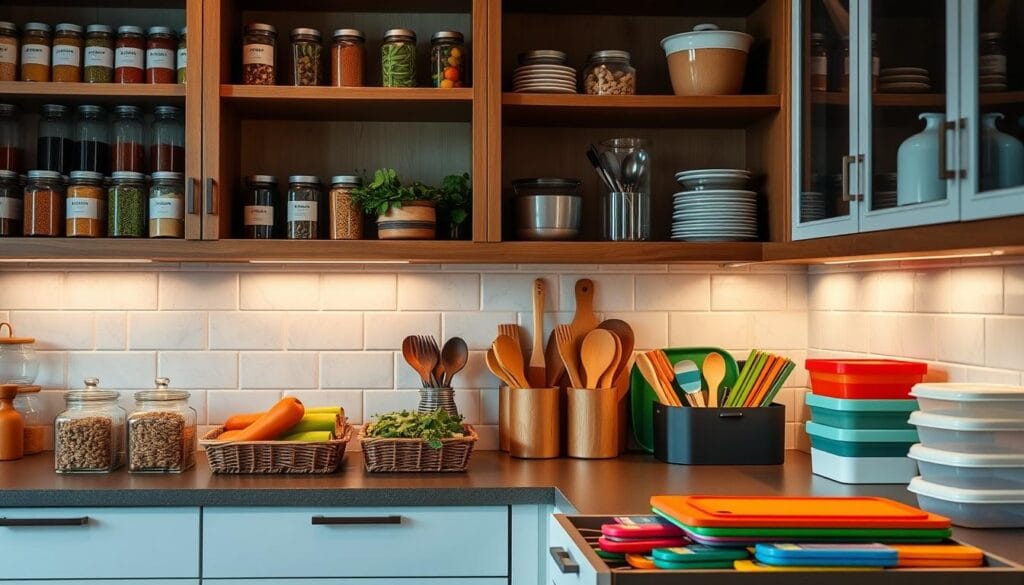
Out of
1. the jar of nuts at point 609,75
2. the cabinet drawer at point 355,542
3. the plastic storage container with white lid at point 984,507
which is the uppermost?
the jar of nuts at point 609,75

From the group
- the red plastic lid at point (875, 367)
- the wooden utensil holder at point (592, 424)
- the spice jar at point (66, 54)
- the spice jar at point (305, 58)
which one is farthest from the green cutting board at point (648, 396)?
the spice jar at point (66, 54)

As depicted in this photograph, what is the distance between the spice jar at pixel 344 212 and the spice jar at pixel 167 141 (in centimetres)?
39

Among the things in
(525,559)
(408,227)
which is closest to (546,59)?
(408,227)

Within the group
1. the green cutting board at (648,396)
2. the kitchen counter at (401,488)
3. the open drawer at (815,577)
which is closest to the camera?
the open drawer at (815,577)

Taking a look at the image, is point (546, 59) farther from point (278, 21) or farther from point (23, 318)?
point (23, 318)

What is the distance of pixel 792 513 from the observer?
6.13ft

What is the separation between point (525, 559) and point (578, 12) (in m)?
1.52

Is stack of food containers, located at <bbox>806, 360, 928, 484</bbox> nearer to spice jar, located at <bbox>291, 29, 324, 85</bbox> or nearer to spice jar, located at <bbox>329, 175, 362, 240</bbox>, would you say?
spice jar, located at <bbox>329, 175, 362, 240</bbox>

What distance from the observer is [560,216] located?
111 inches

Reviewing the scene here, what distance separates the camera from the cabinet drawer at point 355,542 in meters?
2.44

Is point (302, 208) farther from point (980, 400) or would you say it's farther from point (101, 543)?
point (980, 400)

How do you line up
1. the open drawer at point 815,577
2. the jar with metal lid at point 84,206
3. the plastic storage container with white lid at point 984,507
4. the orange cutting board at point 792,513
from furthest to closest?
1. the jar with metal lid at point 84,206
2. the plastic storage container with white lid at point 984,507
3. the orange cutting board at point 792,513
4. the open drawer at point 815,577

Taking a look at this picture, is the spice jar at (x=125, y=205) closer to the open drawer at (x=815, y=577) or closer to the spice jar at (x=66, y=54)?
the spice jar at (x=66, y=54)

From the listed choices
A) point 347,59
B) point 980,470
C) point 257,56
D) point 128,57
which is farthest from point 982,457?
point 128,57
